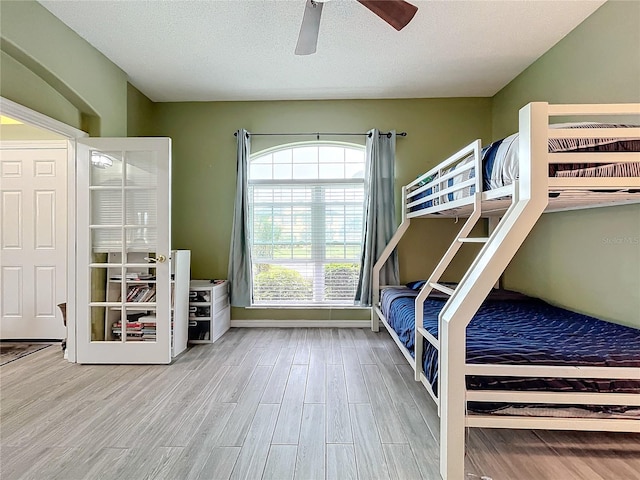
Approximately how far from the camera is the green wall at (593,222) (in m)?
2.26

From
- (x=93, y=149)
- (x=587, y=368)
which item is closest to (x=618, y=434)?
(x=587, y=368)

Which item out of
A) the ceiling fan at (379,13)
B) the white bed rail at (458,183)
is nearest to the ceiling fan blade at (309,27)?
the ceiling fan at (379,13)

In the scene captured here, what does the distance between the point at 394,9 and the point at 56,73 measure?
2.44 metres

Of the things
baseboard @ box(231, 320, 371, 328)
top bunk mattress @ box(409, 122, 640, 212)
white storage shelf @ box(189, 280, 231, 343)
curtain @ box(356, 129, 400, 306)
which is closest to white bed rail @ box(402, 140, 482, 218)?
top bunk mattress @ box(409, 122, 640, 212)

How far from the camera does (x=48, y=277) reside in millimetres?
3643

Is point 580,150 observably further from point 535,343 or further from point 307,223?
point 307,223

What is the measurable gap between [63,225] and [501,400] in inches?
165

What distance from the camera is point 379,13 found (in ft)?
6.52

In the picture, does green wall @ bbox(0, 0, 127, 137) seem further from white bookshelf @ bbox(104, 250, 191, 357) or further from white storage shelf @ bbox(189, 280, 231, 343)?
white storage shelf @ bbox(189, 280, 231, 343)

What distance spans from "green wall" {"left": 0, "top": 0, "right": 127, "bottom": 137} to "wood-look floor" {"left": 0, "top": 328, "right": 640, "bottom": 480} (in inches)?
81.3

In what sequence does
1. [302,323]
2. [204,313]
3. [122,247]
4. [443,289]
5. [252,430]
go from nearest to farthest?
1. [252,430]
2. [443,289]
3. [122,247]
4. [204,313]
5. [302,323]

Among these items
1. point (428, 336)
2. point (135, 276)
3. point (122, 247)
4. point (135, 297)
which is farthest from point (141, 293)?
point (428, 336)

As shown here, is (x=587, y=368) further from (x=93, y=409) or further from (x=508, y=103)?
(x=508, y=103)

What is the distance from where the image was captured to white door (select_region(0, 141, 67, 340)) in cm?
362
